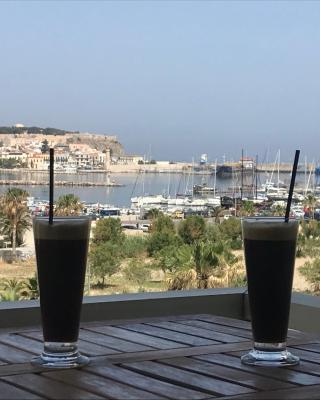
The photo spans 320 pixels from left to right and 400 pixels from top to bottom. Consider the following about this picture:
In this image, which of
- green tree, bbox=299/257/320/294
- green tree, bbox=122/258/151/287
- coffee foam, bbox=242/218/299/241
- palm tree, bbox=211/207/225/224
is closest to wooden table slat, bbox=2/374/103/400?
coffee foam, bbox=242/218/299/241

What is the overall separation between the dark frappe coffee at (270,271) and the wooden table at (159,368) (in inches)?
2.5

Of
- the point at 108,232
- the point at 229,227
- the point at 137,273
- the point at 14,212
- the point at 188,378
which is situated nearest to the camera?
the point at 188,378

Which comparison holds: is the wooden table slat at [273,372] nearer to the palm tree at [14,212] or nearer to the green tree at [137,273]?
the green tree at [137,273]

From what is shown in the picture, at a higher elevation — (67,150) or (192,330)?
(67,150)

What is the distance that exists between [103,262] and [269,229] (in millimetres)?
21406

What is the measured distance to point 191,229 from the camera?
1009 inches

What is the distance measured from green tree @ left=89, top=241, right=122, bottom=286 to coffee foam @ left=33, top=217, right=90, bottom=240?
20676 millimetres

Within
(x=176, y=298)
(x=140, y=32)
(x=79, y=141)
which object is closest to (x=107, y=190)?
(x=140, y=32)

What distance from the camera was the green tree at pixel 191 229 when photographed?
982 inches

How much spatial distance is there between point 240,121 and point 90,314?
1226 inches

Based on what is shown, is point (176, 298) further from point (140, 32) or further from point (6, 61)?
point (6, 61)

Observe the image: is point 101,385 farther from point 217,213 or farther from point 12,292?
point 217,213

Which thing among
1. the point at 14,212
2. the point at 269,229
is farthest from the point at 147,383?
the point at 14,212

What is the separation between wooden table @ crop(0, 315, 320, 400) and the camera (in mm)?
1074
